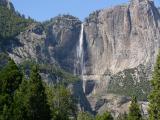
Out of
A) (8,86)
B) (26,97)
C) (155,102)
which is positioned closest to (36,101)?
(26,97)

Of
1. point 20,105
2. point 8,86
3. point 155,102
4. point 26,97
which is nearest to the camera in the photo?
point 155,102

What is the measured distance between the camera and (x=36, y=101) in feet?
180

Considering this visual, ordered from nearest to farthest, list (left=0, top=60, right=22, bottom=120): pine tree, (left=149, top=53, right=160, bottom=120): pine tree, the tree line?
(left=149, top=53, right=160, bottom=120): pine tree, the tree line, (left=0, top=60, right=22, bottom=120): pine tree

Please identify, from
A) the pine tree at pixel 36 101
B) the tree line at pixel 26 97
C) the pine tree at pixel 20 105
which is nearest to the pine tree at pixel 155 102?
the tree line at pixel 26 97

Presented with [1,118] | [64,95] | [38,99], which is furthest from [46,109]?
[64,95]

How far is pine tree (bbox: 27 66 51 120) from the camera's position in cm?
5422

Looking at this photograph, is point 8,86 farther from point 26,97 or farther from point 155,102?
point 155,102

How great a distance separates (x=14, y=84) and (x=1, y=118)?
17.1ft

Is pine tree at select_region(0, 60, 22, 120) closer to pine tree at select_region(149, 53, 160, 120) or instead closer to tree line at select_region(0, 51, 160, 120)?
tree line at select_region(0, 51, 160, 120)

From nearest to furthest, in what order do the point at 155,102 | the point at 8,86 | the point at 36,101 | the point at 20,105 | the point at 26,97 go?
the point at 155,102, the point at 20,105, the point at 26,97, the point at 36,101, the point at 8,86

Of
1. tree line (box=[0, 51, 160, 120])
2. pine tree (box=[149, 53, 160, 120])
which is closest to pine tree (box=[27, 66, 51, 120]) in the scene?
tree line (box=[0, 51, 160, 120])

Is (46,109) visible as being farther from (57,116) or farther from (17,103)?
(57,116)

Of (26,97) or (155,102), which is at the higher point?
(26,97)

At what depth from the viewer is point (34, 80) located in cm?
5556
